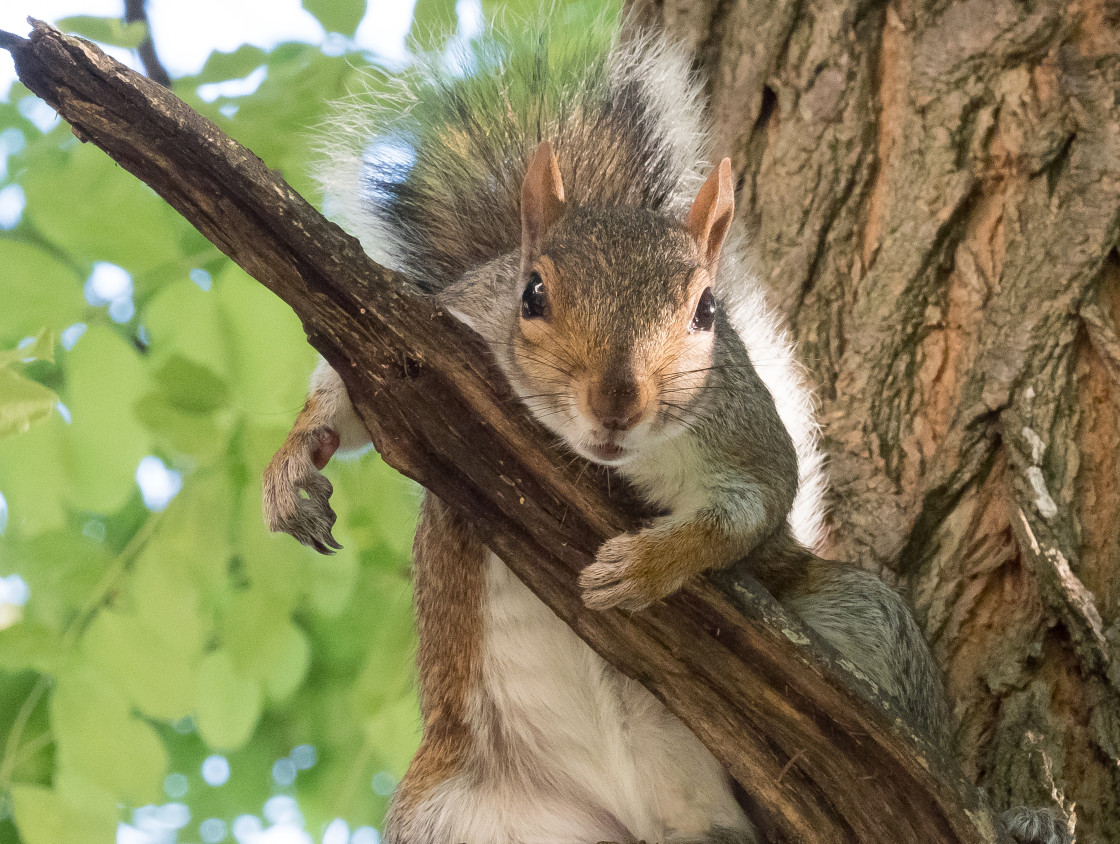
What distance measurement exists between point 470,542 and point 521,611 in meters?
0.14

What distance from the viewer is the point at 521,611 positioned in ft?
5.70

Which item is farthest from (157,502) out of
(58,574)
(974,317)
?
(974,317)

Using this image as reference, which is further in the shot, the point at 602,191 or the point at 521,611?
the point at 602,191

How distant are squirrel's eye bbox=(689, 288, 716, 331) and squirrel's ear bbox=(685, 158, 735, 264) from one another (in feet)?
0.45

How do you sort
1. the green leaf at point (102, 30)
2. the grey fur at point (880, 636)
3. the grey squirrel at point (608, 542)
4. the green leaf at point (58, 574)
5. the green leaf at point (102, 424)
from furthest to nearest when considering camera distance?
the green leaf at point (102, 30)
the green leaf at point (58, 574)
the green leaf at point (102, 424)
the grey fur at point (880, 636)
the grey squirrel at point (608, 542)

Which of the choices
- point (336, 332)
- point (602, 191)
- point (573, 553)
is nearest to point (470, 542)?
point (573, 553)

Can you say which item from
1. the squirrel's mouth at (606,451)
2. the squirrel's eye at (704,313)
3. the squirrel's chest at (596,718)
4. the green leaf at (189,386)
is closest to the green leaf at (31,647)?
the green leaf at (189,386)

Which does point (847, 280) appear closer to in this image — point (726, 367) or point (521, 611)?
point (726, 367)

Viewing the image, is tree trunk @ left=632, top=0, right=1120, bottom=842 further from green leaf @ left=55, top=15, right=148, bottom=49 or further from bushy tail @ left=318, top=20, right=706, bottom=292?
green leaf @ left=55, top=15, right=148, bottom=49

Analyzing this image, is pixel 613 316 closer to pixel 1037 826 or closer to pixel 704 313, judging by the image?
pixel 704 313

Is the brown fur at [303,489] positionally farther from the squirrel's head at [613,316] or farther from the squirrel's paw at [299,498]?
the squirrel's head at [613,316]

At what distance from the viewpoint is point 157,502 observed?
2.40 m

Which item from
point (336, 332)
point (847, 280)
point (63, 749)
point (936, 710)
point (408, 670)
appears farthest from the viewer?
point (408, 670)

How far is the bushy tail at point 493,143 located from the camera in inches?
82.4
